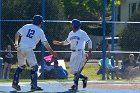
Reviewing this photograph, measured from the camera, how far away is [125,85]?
1669 cm

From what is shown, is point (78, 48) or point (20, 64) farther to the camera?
point (78, 48)

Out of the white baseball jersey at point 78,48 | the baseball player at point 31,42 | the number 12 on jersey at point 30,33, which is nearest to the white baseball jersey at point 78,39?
the white baseball jersey at point 78,48

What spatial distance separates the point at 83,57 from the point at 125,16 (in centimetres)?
2588

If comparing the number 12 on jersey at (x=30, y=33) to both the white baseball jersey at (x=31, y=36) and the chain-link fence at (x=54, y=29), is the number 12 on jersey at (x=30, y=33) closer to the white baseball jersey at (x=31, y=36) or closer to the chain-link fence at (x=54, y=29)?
the white baseball jersey at (x=31, y=36)

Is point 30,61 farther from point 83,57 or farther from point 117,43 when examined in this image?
point 117,43

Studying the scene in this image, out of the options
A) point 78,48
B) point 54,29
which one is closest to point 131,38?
point 54,29

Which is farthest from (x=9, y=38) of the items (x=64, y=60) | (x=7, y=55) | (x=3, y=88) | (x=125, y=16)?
(x=125, y=16)

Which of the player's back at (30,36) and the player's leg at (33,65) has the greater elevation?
the player's back at (30,36)

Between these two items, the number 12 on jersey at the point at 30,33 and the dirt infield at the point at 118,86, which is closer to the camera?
the number 12 on jersey at the point at 30,33

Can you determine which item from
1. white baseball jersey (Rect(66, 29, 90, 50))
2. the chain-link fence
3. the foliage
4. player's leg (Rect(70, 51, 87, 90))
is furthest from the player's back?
the foliage

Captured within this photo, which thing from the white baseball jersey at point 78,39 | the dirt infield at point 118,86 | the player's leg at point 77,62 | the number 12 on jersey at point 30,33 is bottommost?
the dirt infield at point 118,86

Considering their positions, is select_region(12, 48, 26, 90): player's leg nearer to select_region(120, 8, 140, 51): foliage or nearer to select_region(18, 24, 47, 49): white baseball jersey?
select_region(18, 24, 47, 49): white baseball jersey

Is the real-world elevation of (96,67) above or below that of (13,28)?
below

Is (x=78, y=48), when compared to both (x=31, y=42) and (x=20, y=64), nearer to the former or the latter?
(x=31, y=42)
